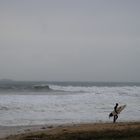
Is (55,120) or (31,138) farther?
(55,120)

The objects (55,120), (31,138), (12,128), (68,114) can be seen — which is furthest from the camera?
(68,114)

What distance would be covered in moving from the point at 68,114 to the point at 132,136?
25.4 feet

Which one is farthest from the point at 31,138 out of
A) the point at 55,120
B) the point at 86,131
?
the point at 55,120

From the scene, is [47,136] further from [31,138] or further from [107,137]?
[107,137]

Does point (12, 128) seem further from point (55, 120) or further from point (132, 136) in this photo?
point (132, 136)

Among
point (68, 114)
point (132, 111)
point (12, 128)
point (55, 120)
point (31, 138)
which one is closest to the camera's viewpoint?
point (31, 138)

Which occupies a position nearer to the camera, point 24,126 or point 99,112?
point 24,126

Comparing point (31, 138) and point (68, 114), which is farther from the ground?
point (68, 114)

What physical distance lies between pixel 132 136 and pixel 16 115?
774 centimetres

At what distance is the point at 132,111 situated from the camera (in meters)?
21.2

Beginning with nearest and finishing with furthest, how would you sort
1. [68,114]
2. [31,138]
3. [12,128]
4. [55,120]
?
[31,138]
[12,128]
[55,120]
[68,114]

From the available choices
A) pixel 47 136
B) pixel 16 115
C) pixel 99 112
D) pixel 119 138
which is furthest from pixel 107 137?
pixel 99 112

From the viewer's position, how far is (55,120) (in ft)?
55.3

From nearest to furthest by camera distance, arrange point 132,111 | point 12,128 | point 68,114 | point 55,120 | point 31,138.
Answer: point 31,138 → point 12,128 → point 55,120 → point 68,114 → point 132,111
